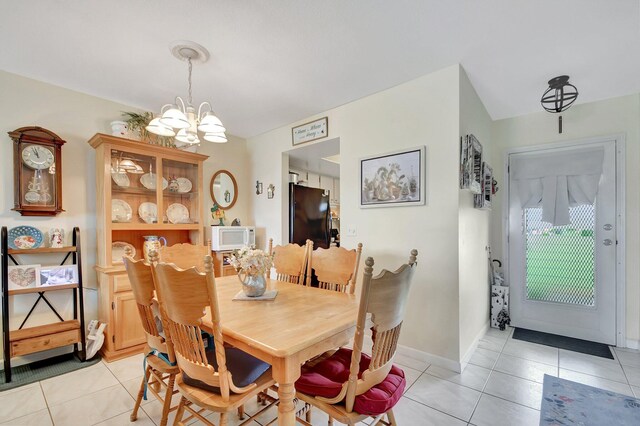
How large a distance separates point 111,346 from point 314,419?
2057mm

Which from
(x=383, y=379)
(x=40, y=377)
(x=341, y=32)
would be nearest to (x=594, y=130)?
(x=341, y=32)

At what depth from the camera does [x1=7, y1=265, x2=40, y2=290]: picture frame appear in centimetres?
236

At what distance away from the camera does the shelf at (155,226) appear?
2.77 m

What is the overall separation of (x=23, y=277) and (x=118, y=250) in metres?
0.69

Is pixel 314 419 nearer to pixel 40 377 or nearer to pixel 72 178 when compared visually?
pixel 40 377

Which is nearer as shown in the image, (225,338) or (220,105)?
(225,338)

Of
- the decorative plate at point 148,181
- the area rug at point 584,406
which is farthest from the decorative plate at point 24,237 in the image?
the area rug at point 584,406

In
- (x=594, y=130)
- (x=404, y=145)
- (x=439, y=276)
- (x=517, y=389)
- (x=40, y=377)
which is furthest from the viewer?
(x=594, y=130)

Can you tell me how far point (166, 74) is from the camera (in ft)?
8.13

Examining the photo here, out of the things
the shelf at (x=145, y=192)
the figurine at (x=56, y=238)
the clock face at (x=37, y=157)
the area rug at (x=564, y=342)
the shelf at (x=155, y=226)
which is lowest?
the area rug at (x=564, y=342)

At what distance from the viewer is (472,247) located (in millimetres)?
2707

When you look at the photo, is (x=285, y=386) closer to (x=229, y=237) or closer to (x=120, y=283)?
(x=120, y=283)

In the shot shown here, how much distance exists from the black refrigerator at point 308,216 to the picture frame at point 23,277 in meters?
2.52

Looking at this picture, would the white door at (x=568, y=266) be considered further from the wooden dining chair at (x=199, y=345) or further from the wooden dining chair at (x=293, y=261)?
the wooden dining chair at (x=199, y=345)
